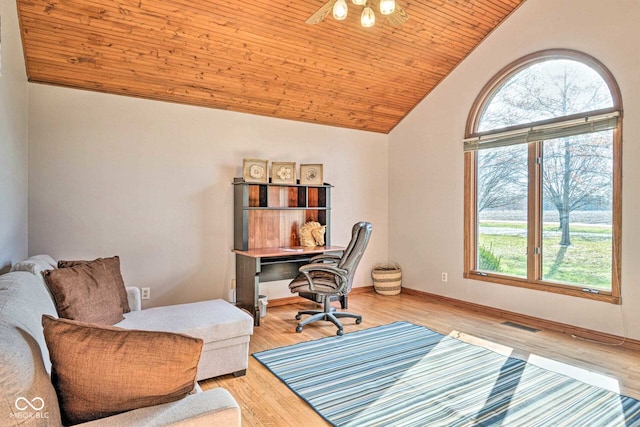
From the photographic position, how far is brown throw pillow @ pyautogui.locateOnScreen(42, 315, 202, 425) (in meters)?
1.19

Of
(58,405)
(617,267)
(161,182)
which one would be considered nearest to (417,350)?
(617,267)

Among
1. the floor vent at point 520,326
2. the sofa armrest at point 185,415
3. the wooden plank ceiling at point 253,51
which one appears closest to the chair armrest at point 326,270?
the floor vent at point 520,326

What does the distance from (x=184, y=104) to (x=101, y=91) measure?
2.55 feet

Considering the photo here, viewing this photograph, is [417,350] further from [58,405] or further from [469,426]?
[58,405]

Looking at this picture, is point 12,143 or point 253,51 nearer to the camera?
point 12,143

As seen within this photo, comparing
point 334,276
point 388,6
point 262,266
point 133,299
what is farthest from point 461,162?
point 133,299

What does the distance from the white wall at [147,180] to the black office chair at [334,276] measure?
1020 mm

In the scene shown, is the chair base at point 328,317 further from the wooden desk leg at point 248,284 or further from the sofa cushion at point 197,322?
the sofa cushion at point 197,322

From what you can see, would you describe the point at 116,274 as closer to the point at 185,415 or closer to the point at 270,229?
the point at 185,415

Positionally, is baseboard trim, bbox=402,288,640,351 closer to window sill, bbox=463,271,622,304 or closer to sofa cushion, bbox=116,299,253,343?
window sill, bbox=463,271,622,304

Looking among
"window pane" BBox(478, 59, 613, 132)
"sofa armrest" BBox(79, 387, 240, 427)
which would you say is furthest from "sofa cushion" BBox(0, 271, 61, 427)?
"window pane" BBox(478, 59, 613, 132)

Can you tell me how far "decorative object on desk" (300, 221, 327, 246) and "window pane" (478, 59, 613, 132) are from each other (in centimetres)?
230

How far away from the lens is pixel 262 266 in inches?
175

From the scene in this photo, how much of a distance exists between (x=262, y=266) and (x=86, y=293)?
2257 millimetres
